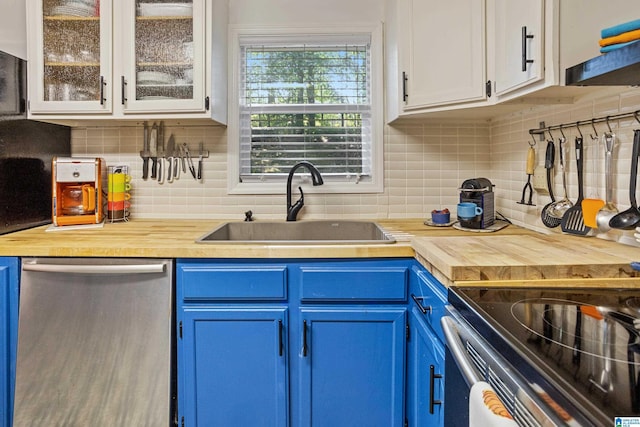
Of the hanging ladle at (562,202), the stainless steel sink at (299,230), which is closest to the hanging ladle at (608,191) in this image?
the hanging ladle at (562,202)

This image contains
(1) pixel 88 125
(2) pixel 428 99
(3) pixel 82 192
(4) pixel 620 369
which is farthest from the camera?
(1) pixel 88 125

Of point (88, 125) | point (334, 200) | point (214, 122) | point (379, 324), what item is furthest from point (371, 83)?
point (88, 125)

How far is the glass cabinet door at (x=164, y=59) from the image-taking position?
77.0 inches

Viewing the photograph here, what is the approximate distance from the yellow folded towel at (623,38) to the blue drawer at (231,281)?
1.18 metres

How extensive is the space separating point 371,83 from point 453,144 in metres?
0.55

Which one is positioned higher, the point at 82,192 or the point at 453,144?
the point at 453,144

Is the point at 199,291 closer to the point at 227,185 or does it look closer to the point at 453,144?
the point at 227,185

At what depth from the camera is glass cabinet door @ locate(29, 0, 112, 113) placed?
1946 mm

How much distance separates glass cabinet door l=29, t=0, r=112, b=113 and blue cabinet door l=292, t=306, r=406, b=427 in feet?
4.60

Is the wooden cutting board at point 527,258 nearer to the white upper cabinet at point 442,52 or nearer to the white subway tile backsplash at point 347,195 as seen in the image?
the white upper cabinet at point 442,52

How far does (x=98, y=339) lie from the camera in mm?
1575

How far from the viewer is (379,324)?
1.59 m

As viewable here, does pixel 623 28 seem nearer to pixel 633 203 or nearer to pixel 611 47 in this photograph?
pixel 611 47

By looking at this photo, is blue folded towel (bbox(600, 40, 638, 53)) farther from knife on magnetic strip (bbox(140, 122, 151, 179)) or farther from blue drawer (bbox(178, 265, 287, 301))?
knife on magnetic strip (bbox(140, 122, 151, 179))
